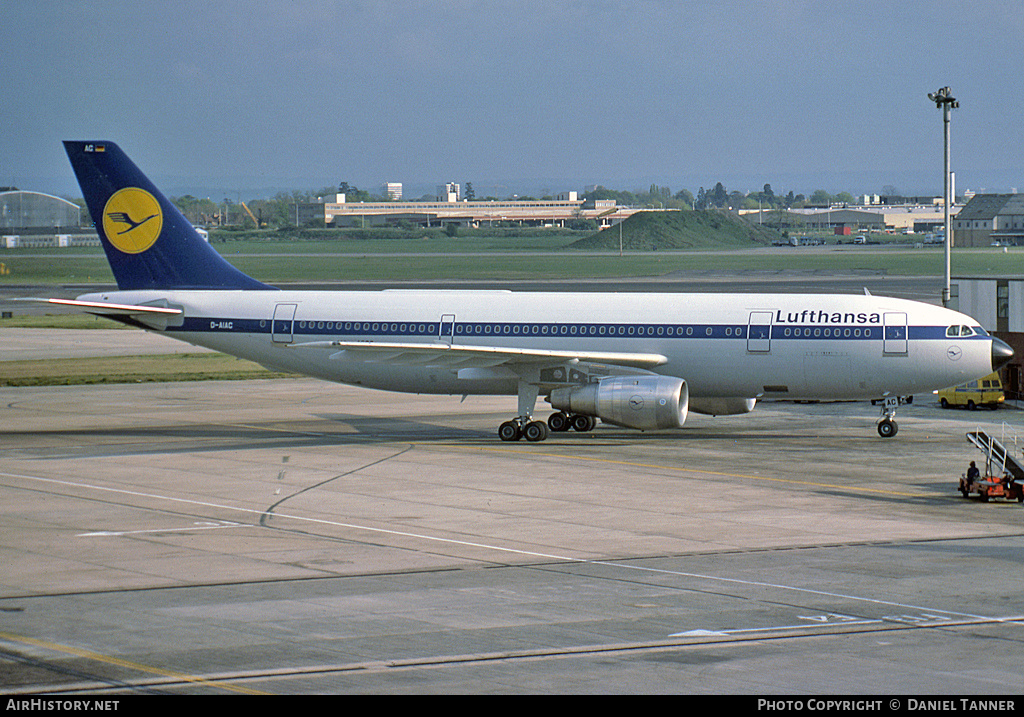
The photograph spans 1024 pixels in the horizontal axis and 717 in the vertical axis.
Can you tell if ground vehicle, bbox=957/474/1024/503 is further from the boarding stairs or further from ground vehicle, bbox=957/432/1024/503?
the boarding stairs

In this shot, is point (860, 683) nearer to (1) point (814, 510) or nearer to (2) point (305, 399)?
(1) point (814, 510)

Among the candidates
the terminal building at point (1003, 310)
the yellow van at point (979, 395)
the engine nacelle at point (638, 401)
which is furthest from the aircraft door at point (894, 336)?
the terminal building at point (1003, 310)

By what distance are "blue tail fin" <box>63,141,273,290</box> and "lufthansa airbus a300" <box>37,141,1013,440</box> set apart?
0.16 ft

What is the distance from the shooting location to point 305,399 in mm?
54375

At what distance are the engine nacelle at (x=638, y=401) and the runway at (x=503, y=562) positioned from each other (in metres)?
1.03

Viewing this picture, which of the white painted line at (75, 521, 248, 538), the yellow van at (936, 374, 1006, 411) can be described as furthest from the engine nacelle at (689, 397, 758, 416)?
the white painted line at (75, 521, 248, 538)

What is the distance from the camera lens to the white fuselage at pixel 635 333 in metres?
39.7

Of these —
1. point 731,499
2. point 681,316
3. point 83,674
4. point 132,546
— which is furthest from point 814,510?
point 83,674

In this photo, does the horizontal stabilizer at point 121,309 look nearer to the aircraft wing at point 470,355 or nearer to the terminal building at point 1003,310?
the aircraft wing at point 470,355

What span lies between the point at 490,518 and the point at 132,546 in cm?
783

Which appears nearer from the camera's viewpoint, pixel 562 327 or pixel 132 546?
pixel 132 546

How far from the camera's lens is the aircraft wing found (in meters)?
40.1

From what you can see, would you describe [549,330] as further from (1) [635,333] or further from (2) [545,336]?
(1) [635,333]

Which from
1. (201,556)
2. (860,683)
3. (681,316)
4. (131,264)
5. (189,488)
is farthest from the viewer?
(131,264)
